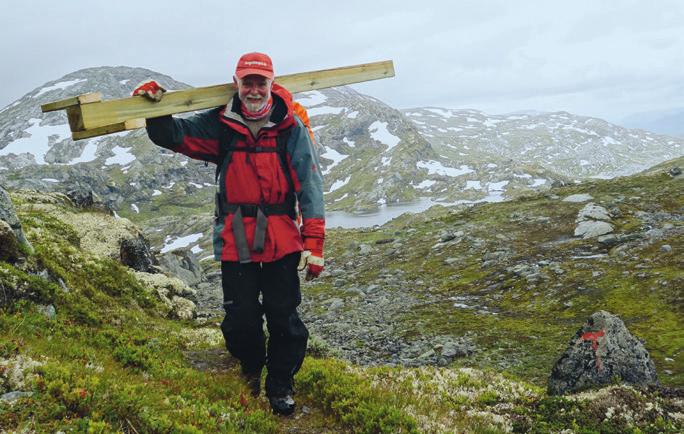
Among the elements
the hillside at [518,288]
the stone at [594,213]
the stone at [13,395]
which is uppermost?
the stone at [13,395]

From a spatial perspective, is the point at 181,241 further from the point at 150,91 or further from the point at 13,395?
the point at 13,395

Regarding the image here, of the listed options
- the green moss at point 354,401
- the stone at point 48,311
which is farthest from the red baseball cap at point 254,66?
the stone at point 48,311

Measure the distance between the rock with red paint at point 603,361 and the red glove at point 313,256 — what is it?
18.4 feet

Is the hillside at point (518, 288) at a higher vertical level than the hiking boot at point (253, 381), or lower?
lower

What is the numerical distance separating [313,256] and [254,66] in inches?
113

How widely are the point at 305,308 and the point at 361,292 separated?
335 centimetres

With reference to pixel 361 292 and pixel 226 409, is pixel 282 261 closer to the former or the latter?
pixel 226 409

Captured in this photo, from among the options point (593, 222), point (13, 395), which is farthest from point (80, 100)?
point (593, 222)

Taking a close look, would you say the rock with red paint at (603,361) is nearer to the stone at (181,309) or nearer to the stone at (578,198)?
the stone at (181,309)

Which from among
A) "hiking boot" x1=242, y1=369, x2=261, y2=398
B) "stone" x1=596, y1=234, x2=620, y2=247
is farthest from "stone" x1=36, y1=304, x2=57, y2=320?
"stone" x1=596, y1=234, x2=620, y2=247

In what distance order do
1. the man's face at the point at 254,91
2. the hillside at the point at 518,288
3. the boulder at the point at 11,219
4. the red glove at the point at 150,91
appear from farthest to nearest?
the hillside at the point at 518,288
the boulder at the point at 11,219
the man's face at the point at 254,91
the red glove at the point at 150,91

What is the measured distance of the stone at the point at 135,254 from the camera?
21234mm

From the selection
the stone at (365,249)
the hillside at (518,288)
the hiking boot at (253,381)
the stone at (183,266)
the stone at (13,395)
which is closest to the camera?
the stone at (13,395)

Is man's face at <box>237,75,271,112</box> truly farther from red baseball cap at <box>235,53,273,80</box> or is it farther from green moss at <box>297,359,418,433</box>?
green moss at <box>297,359,418,433</box>
